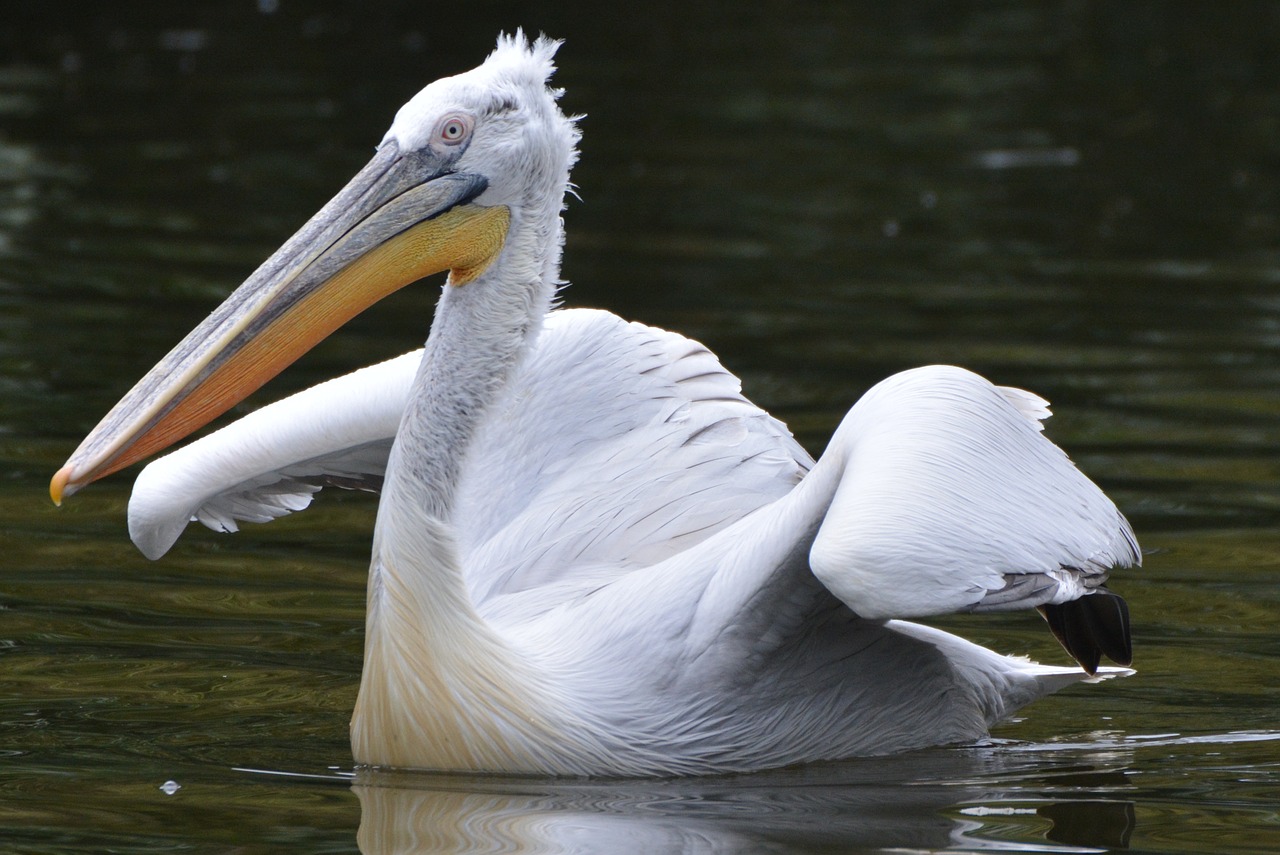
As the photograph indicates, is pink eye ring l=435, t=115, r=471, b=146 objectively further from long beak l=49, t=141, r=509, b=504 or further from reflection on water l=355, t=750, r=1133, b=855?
reflection on water l=355, t=750, r=1133, b=855

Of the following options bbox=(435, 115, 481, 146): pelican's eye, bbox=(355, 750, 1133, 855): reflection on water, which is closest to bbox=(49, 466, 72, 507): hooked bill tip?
bbox=(355, 750, 1133, 855): reflection on water

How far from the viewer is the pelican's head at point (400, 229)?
13.9 feet

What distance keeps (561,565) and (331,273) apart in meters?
0.89

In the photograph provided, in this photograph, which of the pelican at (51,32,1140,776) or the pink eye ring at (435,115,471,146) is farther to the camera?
the pink eye ring at (435,115,471,146)

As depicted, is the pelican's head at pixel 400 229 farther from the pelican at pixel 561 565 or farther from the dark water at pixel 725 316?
the dark water at pixel 725 316

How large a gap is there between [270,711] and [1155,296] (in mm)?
5794

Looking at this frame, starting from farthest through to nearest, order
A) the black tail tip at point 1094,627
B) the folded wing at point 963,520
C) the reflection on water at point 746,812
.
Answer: the black tail tip at point 1094,627 < the reflection on water at point 746,812 < the folded wing at point 963,520

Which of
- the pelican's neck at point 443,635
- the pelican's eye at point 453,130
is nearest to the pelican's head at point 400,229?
the pelican's eye at point 453,130

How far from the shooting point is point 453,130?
4336 mm

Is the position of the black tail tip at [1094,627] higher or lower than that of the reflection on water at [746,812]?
higher

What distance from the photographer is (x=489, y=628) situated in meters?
4.28

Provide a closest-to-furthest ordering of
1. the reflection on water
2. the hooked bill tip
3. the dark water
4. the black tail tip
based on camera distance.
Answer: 1. the reflection on water
2. the hooked bill tip
3. the dark water
4. the black tail tip

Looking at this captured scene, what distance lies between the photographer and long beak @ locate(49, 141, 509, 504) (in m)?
4.21

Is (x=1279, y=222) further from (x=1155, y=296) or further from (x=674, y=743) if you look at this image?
(x=674, y=743)
